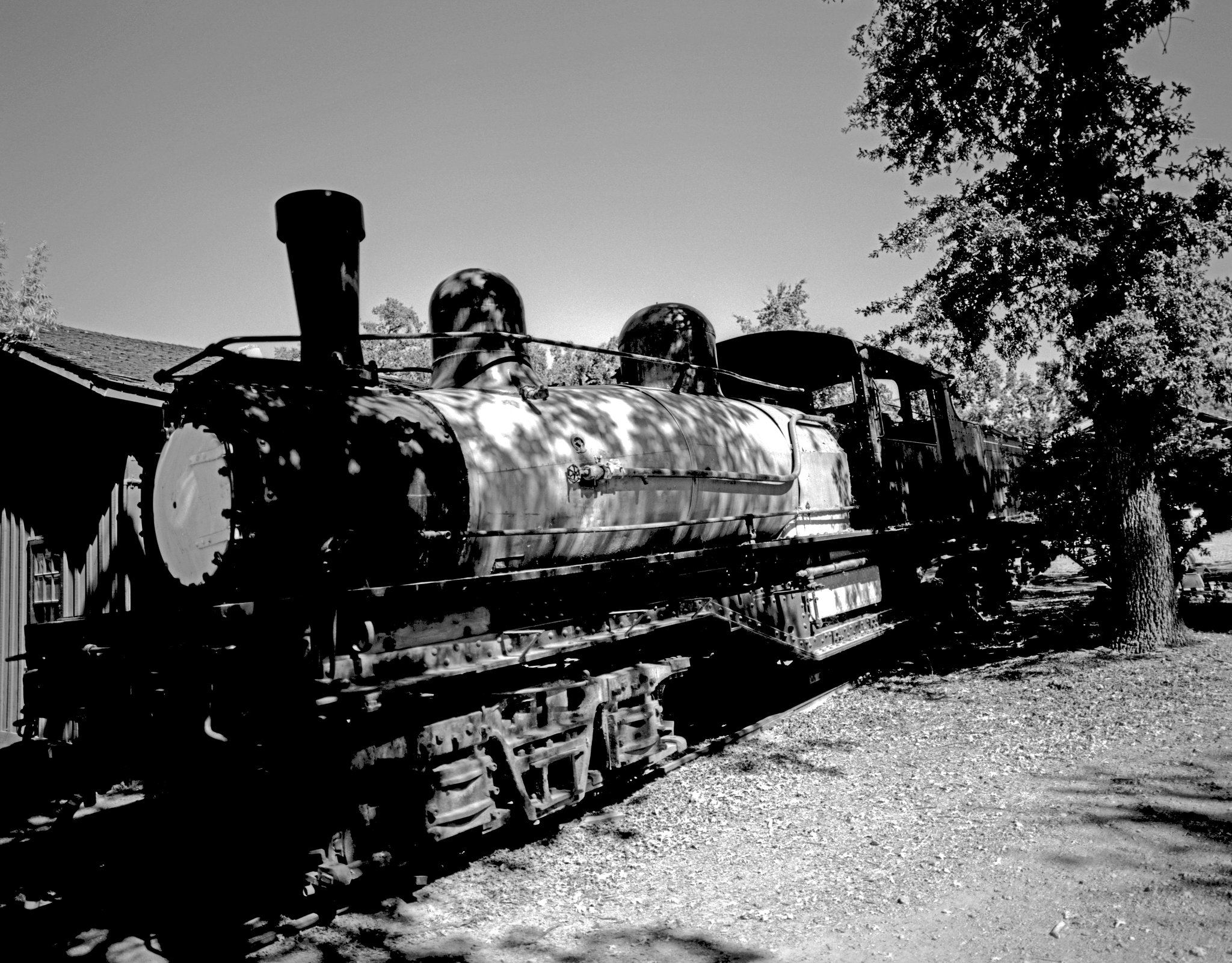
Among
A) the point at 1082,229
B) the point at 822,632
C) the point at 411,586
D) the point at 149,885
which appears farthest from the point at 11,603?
the point at 1082,229

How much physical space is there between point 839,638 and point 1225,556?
61.0ft

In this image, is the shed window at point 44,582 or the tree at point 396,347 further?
the tree at point 396,347

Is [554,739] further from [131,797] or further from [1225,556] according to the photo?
[1225,556]

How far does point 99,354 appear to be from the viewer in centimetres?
1055

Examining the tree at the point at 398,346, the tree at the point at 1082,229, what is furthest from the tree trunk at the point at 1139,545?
the tree at the point at 398,346

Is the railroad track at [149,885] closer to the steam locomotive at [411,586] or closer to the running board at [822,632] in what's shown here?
the steam locomotive at [411,586]

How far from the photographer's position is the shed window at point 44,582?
29.9ft

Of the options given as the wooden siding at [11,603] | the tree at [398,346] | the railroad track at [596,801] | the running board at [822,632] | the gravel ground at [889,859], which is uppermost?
the tree at [398,346]

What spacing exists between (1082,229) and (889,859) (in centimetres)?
645

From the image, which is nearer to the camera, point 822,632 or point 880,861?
point 880,861

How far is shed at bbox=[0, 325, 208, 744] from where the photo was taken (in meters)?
8.45

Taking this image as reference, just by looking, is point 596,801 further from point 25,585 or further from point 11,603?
point 11,603

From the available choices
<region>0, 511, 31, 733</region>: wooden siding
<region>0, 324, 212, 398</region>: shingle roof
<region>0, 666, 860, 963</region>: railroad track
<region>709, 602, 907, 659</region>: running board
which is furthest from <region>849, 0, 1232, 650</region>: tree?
<region>0, 511, 31, 733</region>: wooden siding

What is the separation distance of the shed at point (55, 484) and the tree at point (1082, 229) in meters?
8.46
